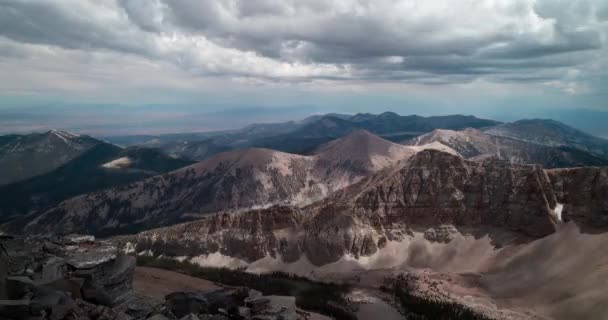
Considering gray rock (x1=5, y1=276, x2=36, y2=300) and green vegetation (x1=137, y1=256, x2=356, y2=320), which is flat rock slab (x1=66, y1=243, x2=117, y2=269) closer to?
gray rock (x1=5, y1=276, x2=36, y2=300)

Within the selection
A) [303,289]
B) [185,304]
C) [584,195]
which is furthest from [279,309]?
[584,195]

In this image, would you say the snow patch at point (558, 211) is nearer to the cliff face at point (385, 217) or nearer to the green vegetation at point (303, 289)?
the cliff face at point (385, 217)

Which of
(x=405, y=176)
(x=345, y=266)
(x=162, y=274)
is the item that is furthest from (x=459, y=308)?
(x=405, y=176)

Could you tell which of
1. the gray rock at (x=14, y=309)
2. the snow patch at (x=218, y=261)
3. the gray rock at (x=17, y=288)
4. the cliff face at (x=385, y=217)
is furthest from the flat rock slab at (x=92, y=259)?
the cliff face at (x=385, y=217)

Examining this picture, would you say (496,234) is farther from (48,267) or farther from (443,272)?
(48,267)

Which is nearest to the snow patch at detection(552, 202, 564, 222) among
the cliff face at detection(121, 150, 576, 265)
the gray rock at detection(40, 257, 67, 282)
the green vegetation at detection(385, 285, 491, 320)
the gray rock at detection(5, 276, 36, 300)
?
the cliff face at detection(121, 150, 576, 265)
